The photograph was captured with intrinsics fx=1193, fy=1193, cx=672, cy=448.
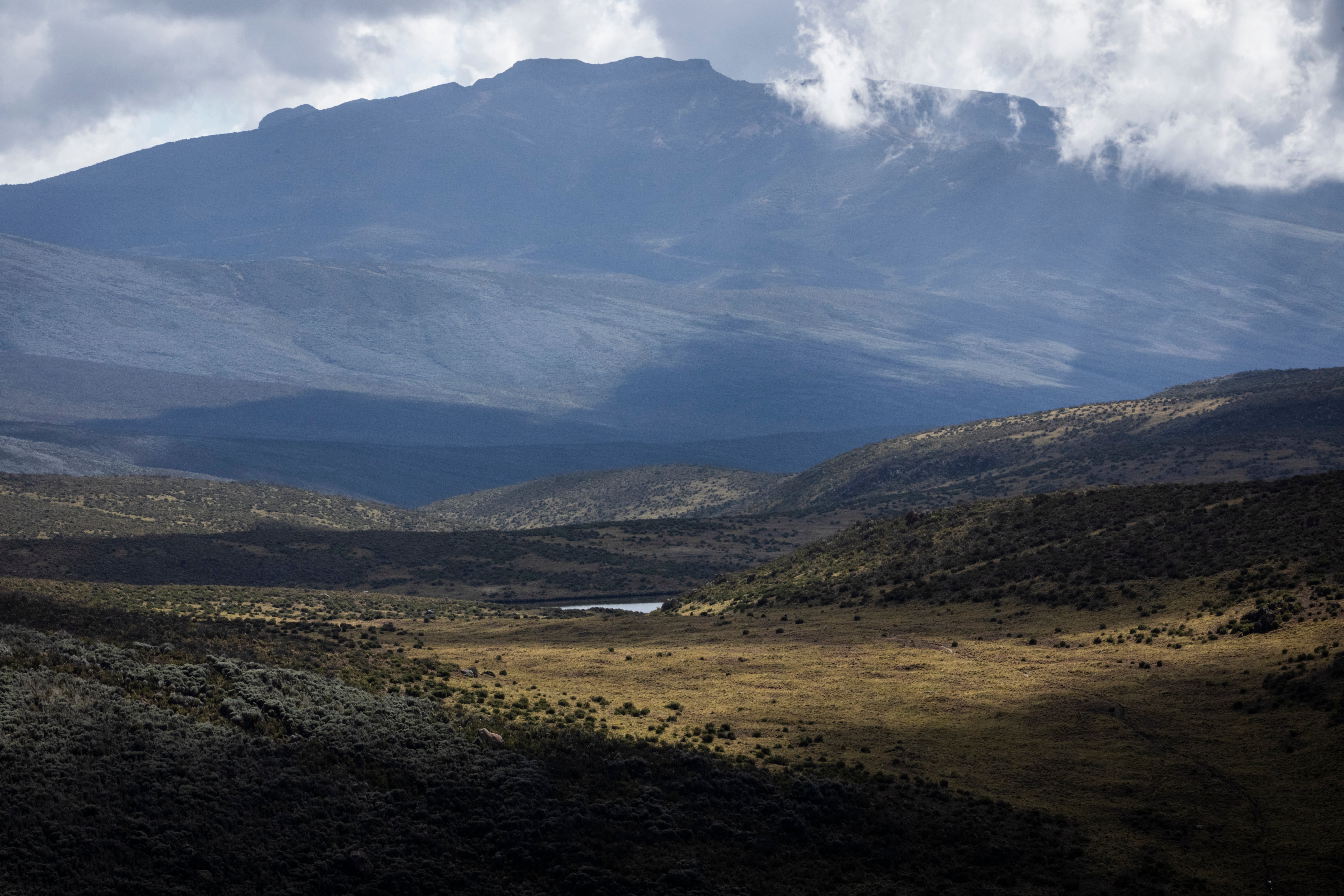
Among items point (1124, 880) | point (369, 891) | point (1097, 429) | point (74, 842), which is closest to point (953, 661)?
point (1124, 880)

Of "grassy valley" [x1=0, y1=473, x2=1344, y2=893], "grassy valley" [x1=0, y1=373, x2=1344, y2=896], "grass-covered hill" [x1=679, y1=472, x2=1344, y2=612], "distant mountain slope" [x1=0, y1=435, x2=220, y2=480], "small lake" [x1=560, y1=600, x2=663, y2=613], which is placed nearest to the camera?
"grassy valley" [x1=0, y1=373, x2=1344, y2=896]

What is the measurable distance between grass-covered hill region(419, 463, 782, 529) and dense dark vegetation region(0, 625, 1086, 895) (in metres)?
107

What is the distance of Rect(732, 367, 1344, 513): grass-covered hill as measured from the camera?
94000 mm

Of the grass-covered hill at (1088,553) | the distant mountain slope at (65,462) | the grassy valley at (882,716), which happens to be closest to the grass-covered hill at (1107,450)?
the grass-covered hill at (1088,553)

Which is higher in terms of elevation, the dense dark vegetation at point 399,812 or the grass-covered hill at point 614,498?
the grass-covered hill at point 614,498

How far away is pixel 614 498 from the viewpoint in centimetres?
15150

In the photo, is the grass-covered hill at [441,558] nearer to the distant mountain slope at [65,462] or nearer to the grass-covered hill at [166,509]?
the grass-covered hill at [166,509]

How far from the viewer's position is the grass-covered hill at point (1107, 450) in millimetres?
94000

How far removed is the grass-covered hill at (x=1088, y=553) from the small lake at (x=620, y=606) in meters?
12.5

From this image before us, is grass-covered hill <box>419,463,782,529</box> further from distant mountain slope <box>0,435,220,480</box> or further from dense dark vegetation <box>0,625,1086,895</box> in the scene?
dense dark vegetation <box>0,625,1086,895</box>

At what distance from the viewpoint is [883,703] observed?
116 ft

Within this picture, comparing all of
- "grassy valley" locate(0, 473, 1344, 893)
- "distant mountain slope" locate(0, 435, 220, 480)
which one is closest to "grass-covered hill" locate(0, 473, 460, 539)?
"distant mountain slope" locate(0, 435, 220, 480)

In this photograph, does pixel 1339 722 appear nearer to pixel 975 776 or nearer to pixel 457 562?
pixel 975 776

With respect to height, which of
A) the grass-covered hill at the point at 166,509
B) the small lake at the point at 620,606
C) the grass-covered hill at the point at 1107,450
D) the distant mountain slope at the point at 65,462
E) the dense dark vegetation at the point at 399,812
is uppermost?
the grass-covered hill at the point at 1107,450
